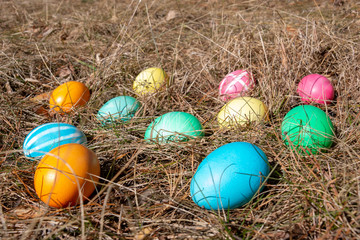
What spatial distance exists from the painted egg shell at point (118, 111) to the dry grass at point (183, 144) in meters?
0.08

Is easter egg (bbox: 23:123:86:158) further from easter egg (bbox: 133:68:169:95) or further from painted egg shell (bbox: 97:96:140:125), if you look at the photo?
easter egg (bbox: 133:68:169:95)

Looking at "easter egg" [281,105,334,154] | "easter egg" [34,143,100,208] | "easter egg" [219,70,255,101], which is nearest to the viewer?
"easter egg" [34,143,100,208]

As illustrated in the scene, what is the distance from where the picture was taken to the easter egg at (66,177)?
1746 millimetres

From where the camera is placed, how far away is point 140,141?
7.39ft

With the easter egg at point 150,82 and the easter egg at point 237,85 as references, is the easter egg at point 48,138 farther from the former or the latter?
the easter egg at point 237,85

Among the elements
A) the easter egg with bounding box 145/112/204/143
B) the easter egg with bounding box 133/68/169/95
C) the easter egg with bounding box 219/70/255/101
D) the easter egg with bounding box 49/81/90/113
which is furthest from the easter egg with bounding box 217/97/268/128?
the easter egg with bounding box 49/81/90/113

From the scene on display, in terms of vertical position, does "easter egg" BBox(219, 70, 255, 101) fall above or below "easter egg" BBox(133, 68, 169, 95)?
below

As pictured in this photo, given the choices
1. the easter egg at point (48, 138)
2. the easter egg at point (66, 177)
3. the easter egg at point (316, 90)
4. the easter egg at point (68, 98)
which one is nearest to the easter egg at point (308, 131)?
the easter egg at point (316, 90)

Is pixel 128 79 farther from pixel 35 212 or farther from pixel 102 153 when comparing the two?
pixel 35 212

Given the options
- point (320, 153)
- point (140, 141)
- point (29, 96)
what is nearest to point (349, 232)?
point (320, 153)

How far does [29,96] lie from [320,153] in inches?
107

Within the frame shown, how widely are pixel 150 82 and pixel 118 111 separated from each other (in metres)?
0.50

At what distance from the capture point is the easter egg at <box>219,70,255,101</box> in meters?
2.80

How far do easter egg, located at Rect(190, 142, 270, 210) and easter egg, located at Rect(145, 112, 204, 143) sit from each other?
47cm
